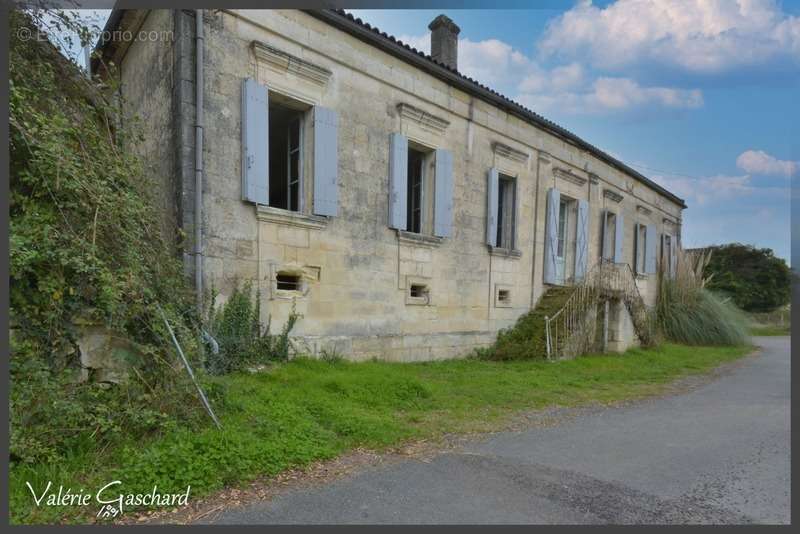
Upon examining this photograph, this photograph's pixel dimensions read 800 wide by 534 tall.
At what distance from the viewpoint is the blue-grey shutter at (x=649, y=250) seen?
15.6 metres

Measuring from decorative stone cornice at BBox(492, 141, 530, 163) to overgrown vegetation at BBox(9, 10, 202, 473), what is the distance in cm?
752

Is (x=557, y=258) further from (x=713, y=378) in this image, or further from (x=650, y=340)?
(x=713, y=378)

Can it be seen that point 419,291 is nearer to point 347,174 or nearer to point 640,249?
point 347,174

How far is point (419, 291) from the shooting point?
8516 millimetres

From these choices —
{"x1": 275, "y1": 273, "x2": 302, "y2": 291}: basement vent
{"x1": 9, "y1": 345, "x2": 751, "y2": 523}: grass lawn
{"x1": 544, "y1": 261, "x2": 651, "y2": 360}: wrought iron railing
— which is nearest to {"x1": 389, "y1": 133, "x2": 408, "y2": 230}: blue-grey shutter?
{"x1": 275, "y1": 273, "x2": 302, "y2": 291}: basement vent

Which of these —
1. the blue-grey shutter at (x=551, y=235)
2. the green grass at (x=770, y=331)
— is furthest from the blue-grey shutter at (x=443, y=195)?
the green grass at (x=770, y=331)

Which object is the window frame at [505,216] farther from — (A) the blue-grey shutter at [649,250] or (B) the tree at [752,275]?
(B) the tree at [752,275]

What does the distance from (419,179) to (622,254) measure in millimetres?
8543

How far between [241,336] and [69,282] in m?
2.76

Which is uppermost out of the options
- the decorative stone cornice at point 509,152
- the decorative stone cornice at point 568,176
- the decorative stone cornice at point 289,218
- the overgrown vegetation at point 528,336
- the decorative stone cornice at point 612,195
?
the decorative stone cornice at point 509,152

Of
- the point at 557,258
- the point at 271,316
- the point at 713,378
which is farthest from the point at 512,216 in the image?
the point at 271,316

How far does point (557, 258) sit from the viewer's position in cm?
1159

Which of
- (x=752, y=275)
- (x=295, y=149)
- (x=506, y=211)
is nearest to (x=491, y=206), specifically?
(x=506, y=211)

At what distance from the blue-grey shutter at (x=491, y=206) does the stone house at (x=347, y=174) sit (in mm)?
35
